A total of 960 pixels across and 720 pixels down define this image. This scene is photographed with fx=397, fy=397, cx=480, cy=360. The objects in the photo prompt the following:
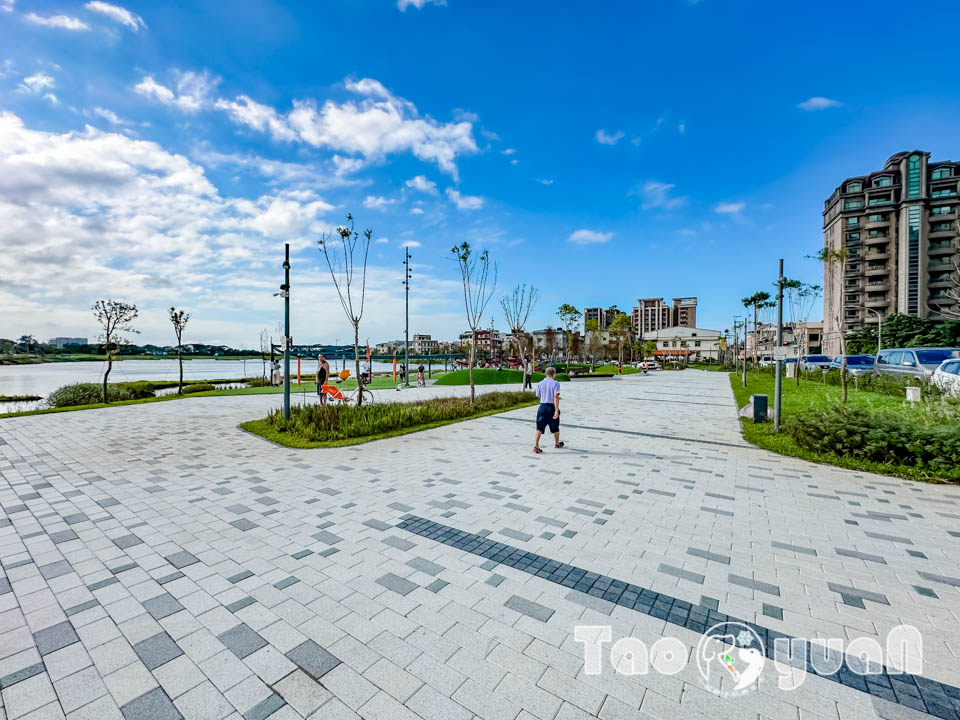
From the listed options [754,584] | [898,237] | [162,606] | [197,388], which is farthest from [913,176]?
[197,388]

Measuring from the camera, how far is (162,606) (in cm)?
344

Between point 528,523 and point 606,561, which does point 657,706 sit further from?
point 528,523

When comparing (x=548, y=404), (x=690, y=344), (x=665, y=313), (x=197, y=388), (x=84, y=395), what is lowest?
(x=197, y=388)

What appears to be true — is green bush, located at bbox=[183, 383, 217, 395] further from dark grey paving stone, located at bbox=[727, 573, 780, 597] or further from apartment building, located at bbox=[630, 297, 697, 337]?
apartment building, located at bbox=[630, 297, 697, 337]

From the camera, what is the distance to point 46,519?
5.32 metres

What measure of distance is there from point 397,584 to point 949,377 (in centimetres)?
1692

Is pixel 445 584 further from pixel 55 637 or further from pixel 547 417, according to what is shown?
pixel 547 417

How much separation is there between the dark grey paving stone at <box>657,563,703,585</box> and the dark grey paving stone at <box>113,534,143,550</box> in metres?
5.85

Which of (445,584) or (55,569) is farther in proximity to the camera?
(55,569)

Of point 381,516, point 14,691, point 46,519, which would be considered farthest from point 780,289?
point 46,519

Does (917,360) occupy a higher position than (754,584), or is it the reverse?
(917,360)

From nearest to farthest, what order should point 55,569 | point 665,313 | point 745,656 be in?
point 745,656, point 55,569, point 665,313

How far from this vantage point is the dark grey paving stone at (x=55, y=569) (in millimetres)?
3951

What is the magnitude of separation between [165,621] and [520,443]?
764 centimetres
